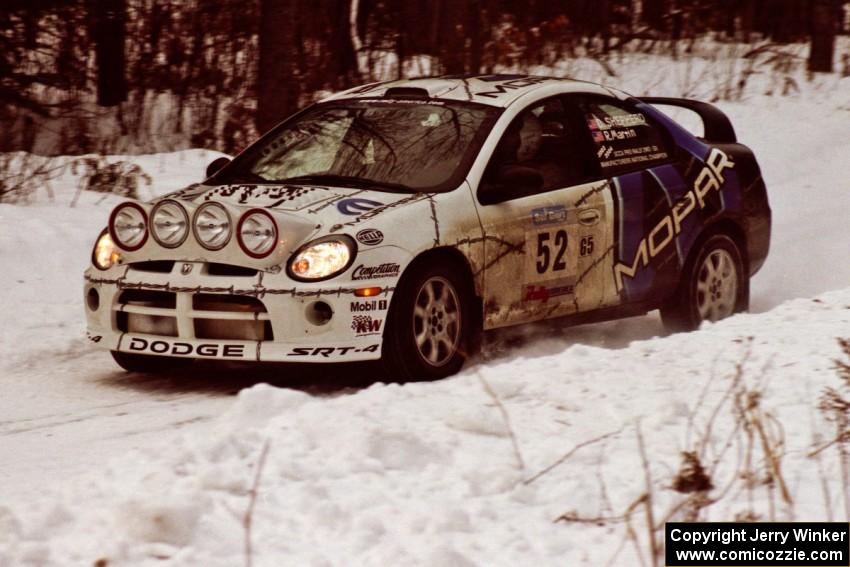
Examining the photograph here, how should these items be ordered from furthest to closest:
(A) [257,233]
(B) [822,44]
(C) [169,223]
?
(B) [822,44]
(C) [169,223]
(A) [257,233]

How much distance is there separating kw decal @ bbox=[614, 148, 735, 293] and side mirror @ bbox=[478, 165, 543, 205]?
38.0 inches

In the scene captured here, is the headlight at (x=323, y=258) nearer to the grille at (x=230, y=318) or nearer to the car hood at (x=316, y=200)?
the car hood at (x=316, y=200)

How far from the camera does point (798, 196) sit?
45.3ft

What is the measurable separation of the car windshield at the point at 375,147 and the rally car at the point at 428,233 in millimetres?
14

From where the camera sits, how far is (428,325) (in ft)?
23.8

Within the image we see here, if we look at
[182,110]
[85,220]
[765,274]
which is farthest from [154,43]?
[765,274]

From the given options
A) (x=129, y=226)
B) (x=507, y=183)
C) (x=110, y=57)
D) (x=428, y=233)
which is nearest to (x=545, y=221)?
(x=507, y=183)

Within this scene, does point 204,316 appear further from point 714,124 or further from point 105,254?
point 714,124

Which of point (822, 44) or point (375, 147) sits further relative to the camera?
point (822, 44)

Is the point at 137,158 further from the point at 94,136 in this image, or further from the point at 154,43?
the point at 154,43

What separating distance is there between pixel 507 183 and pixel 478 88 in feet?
3.05

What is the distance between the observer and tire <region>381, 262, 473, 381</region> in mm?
7039

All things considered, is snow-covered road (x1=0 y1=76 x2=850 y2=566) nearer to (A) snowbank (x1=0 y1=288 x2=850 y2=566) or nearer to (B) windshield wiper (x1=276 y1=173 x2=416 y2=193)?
(A) snowbank (x1=0 y1=288 x2=850 y2=566)

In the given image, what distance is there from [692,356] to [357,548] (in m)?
3.10
